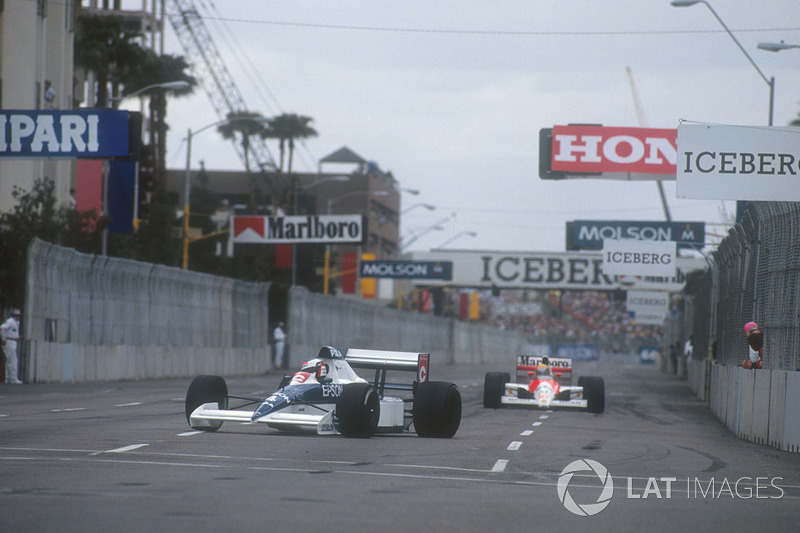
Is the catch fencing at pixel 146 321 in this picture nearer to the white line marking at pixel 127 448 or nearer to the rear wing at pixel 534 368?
the rear wing at pixel 534 368

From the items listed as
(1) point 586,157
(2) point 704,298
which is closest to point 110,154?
(1) point 586,157

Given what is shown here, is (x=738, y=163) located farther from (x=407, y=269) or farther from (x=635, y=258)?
(x=407, y=269)

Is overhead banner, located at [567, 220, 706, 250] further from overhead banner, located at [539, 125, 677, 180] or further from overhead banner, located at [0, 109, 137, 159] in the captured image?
overhead banner, located at [0, 109, 137, 159]

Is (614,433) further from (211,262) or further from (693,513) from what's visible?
(211,262)

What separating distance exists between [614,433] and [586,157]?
624 inches

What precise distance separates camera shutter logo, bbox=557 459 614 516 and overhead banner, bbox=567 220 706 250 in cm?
4042

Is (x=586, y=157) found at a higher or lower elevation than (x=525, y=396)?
higher

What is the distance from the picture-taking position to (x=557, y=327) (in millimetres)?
152375

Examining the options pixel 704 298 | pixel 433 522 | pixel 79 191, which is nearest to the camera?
pixel 433 522

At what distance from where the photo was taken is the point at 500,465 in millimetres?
13109

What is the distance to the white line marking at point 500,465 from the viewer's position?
12634mm

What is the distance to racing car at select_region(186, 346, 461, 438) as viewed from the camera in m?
15.0

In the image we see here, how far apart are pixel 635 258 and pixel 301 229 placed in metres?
24.9

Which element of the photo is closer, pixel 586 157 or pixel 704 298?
pixel 586 157
